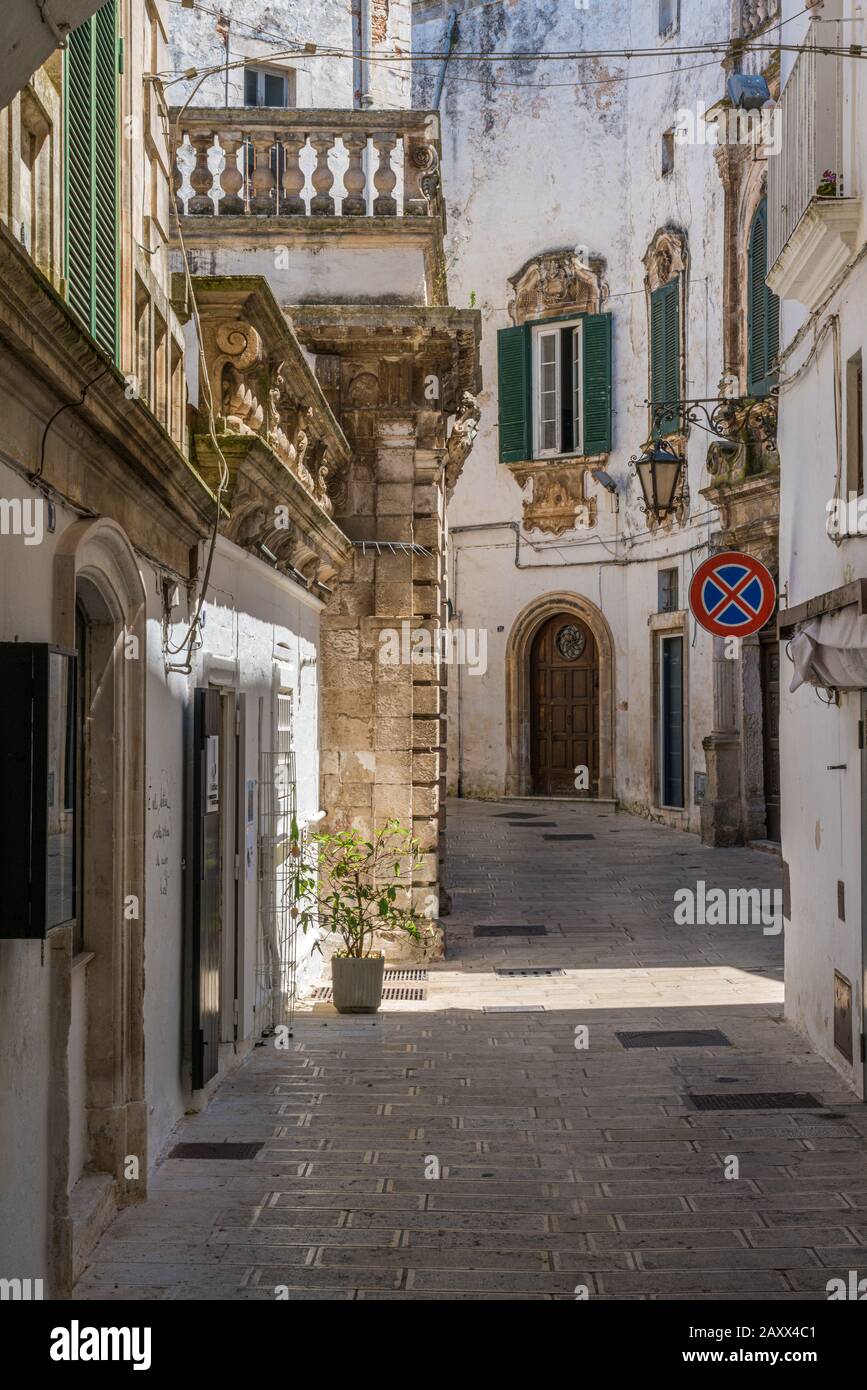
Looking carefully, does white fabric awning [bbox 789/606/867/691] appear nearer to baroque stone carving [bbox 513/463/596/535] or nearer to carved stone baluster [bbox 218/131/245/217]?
carved stone baluster [bbox 218/131/245/217]

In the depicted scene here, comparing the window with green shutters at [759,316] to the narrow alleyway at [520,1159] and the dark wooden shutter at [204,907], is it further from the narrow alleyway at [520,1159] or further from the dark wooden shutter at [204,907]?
the dark wooden shutter at [204,907]

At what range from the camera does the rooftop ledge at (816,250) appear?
7.70m

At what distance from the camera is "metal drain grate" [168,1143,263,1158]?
21.9 feet

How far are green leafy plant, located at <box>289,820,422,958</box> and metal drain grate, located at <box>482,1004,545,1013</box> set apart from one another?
0.76m

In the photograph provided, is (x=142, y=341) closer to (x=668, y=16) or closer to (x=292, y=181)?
(x=292, y=181)

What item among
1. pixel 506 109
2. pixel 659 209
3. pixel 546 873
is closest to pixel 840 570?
pixel 546 873

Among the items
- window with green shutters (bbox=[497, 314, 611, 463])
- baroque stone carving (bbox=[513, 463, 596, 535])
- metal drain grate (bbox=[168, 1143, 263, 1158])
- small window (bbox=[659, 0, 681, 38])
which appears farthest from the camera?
baroque stone carving (bbox=[513, 463, 596, 535])

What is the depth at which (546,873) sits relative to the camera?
16.8 meters

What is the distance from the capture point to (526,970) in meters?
11.7

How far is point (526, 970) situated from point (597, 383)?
14082mm

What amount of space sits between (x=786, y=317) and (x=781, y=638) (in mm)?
2149

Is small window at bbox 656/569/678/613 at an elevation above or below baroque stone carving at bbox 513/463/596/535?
below

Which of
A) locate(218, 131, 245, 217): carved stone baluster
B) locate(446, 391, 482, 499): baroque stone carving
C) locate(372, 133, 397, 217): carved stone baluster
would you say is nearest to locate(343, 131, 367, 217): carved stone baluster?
locate(372, 133, 397, 217): carved stone baluster
